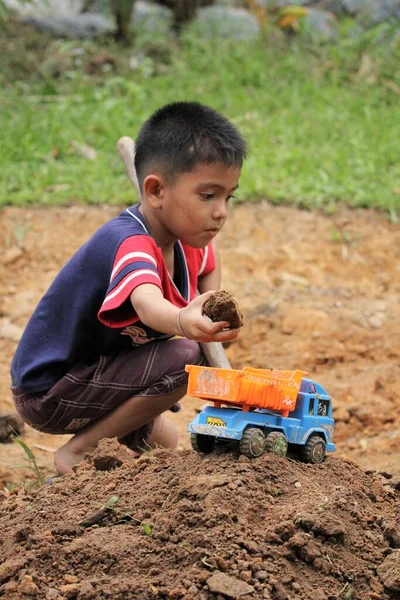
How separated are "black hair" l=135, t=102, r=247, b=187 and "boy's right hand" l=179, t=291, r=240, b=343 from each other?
73 cm

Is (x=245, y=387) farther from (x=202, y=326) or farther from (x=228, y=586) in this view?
(x=228, y=586)

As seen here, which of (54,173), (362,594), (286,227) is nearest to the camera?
(362,594)

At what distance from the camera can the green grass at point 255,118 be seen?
6895 millimetres

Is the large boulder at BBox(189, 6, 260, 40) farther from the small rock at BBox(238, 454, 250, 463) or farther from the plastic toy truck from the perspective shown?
the small rock at BBox(238, 454, 250, 463)

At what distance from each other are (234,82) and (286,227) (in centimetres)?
253

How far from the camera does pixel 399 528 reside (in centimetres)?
260

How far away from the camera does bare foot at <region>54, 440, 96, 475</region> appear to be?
362 cm

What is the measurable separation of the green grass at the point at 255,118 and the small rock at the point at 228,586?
4.68 meters

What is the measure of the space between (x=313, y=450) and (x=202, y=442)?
35 cm

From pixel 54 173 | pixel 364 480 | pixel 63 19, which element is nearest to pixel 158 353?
pixel 364 480

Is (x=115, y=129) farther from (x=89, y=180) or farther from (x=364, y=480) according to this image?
(x=364, y=480)

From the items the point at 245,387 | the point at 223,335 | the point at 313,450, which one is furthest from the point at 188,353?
the point at 223,335

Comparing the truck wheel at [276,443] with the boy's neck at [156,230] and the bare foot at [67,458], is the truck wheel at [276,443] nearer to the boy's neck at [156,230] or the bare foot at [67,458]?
the boy's neck at [156,230]

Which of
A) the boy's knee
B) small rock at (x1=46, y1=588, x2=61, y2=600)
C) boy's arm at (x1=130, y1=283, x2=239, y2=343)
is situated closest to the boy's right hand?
boy's arm at (x1=130, y1=283, x2=239, y2=343)
